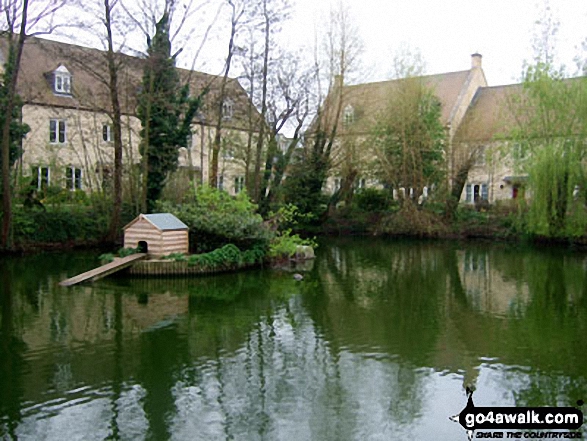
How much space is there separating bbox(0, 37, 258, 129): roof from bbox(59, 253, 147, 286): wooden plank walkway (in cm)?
867

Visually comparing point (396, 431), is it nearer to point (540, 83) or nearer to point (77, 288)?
point (77, 288)

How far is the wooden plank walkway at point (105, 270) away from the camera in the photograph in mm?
16703

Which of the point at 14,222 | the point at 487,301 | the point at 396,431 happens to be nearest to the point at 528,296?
the point at 487,301

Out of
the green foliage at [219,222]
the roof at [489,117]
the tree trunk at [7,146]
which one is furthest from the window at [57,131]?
the roof at [489,117]

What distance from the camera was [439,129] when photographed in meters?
35.5

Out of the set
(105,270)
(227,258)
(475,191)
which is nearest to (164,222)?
(227,258)

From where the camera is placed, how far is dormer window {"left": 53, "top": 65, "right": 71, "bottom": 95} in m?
36.9

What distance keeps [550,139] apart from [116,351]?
83.9ft

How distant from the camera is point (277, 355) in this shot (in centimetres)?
1030

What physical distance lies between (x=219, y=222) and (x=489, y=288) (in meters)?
8.37

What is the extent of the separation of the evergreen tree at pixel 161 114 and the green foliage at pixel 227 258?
7988 mm

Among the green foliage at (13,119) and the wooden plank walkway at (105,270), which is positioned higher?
the green foliage at (13,119)

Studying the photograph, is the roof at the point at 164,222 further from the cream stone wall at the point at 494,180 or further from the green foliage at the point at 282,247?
the cream stone wall at the point at 494,180

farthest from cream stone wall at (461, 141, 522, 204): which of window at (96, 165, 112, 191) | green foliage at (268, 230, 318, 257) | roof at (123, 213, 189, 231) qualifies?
roof at (123, 213, 189, 231)
